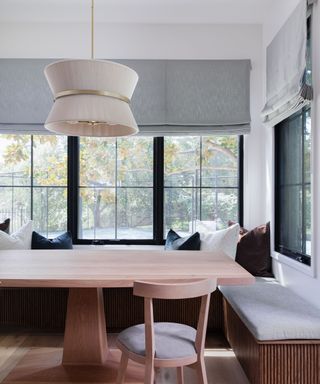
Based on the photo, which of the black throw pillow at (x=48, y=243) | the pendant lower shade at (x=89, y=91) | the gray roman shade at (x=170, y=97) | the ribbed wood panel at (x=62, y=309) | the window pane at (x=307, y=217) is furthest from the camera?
the gray roman shade at (x=170, y=97)

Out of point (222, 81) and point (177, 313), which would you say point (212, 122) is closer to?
point (222, 81)

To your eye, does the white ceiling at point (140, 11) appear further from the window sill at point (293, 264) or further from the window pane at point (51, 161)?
the window sill at point (293, 264)

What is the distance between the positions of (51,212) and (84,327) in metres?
1.74

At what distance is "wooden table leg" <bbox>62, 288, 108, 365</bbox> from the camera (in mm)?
2367

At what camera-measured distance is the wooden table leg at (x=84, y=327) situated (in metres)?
2.37

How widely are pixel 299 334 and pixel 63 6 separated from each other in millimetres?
3394

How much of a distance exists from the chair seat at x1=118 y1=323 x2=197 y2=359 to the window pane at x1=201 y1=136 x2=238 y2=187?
2134mm

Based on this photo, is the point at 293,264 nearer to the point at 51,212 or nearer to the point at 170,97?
the point at 170,97

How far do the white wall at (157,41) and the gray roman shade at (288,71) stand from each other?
0.45 metres

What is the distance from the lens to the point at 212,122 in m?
3.67

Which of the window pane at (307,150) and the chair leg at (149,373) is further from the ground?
the window pane at (307,150)

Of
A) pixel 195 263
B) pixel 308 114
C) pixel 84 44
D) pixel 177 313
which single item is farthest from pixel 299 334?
pixel 84 44

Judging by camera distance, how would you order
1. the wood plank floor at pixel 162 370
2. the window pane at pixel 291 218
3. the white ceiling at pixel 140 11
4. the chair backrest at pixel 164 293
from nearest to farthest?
1. the chair backrest at pixel 164 293
2. the wood plank floor at pixel 162 370
3. the window pane at pixel 291 218
4. the white ceiling at pixel 140 11

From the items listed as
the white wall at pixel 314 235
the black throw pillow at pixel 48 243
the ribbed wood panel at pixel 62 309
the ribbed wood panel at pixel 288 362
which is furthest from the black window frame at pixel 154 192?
the ribbed wood panel at pixel 288 362
